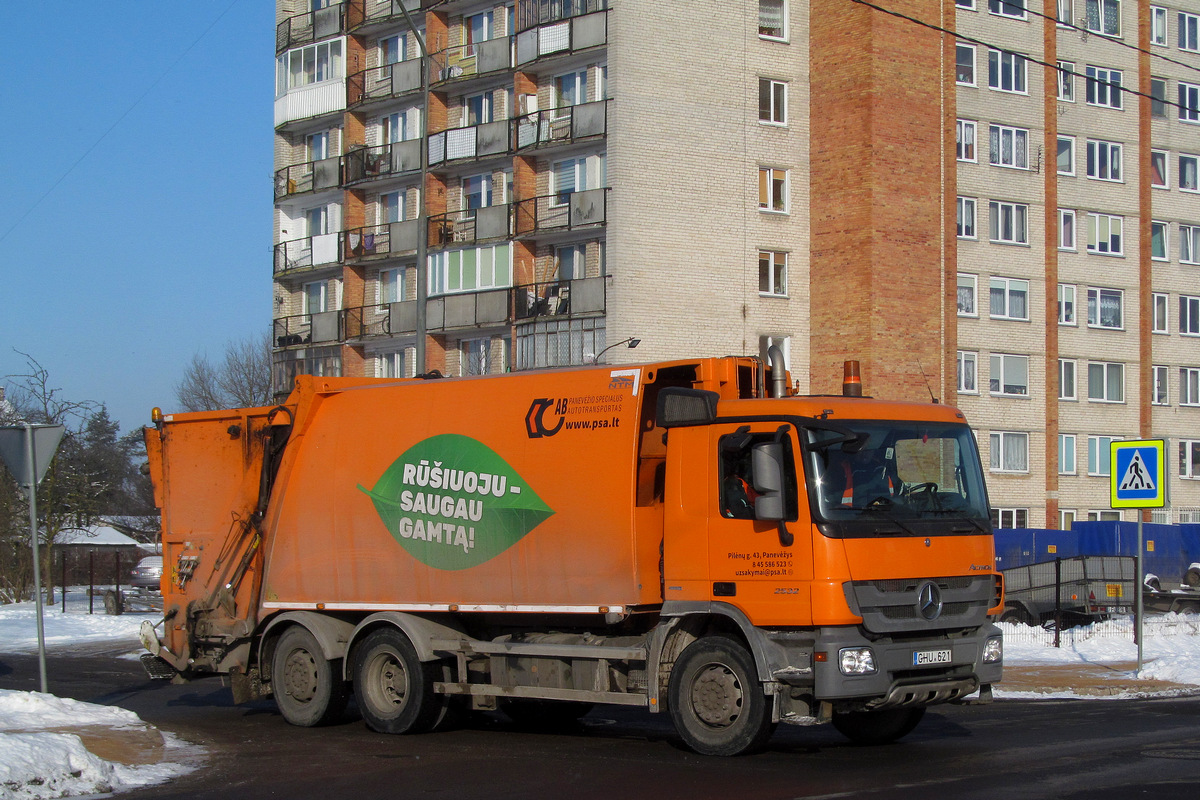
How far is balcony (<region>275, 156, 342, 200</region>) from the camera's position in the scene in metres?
46.7

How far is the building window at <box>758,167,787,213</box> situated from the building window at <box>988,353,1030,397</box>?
9.03m

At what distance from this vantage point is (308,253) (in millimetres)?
48188

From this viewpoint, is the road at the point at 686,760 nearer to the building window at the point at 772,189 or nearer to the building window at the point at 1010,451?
the building window at the point at 772,189

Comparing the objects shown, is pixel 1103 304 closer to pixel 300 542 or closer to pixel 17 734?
pixel 300 542

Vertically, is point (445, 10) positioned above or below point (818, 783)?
above

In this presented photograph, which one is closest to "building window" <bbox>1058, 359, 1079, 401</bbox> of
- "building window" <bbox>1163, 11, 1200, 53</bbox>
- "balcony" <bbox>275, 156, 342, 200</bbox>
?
"building window" <bbox>1163, 11, 1200, 53</bbox>

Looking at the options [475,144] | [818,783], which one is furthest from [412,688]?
[475,144]

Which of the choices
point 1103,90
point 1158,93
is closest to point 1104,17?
point 1103,90

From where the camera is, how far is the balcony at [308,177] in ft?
153

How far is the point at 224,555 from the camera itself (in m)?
14.6

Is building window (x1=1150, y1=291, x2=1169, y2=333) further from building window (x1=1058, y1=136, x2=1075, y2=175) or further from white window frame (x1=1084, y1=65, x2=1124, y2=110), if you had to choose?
white window frame (x1=1084, y1=65, x2=1124, y2=110)

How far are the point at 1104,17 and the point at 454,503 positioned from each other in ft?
139

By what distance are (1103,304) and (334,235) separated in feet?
87.8

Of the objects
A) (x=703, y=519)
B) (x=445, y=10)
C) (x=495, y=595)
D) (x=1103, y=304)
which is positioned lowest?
(x=495, y=595)
